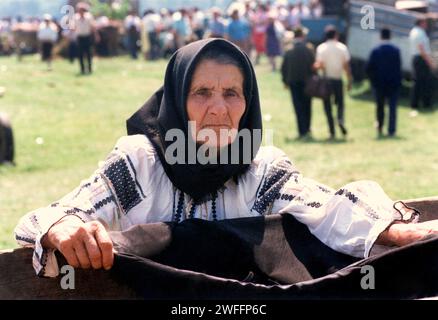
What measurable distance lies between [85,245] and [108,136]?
11.2m

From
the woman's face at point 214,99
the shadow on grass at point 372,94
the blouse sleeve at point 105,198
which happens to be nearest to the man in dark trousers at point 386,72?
the shadow on grass at point 372,94

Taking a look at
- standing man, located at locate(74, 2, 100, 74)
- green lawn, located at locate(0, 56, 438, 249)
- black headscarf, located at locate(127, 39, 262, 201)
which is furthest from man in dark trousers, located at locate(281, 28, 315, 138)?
black headscarf, located at locate(127, 39, 262, 201)

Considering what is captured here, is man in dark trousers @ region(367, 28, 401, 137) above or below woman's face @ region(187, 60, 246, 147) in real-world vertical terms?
below

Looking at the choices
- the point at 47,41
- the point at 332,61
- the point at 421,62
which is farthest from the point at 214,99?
the point at 47,41

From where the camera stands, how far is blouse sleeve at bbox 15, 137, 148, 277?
9.07 ft

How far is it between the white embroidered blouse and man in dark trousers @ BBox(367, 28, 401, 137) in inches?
394

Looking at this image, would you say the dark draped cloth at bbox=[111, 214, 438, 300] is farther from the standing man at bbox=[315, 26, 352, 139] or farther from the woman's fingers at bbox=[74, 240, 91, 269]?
the standing man at bbox=[315, 26, 352, 139]

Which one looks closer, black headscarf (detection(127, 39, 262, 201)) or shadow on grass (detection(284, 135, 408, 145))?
black headscarf (detection(127, 39, 262, 201))

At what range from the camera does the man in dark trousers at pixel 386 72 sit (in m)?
12.7

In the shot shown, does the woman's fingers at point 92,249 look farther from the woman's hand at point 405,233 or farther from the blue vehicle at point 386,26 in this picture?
the blue vehicle at point 386,26

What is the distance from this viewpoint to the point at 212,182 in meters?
2.94

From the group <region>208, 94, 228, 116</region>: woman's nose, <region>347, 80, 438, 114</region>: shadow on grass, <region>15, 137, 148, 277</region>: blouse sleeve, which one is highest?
<region>208, 94, 228, 116</region>: woman's nose

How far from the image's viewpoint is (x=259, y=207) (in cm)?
303

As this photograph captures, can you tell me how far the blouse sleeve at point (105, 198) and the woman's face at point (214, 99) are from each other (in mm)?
246
